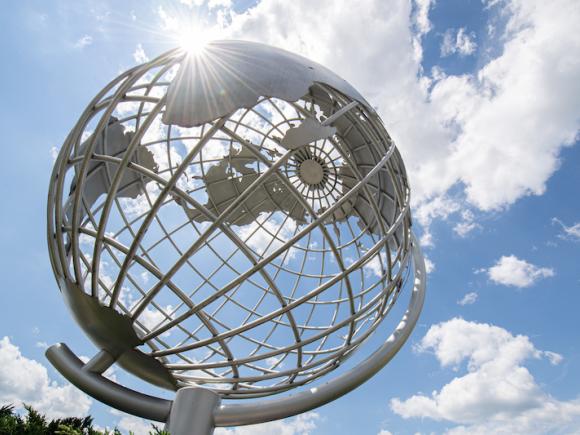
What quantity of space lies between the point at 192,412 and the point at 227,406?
558 millimetres

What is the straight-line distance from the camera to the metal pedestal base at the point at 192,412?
20.5ft

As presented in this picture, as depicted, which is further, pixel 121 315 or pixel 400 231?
pixel 400 231

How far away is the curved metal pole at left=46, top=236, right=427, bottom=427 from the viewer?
249 inches

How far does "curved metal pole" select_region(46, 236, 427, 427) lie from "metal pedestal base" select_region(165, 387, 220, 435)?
126mm

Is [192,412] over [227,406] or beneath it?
beneath

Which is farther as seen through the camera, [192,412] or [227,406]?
[227,406]

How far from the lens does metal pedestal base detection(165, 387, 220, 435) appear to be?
6.24 m

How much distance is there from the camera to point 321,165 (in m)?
10.7

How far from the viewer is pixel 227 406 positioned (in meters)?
6.57

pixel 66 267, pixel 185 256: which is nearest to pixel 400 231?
pixel 185 256

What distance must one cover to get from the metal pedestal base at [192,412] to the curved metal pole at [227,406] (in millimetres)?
126

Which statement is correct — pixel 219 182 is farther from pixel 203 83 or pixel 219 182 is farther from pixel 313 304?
pixel 203 83

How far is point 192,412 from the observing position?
631cm

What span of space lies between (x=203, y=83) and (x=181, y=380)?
16.6 ft
